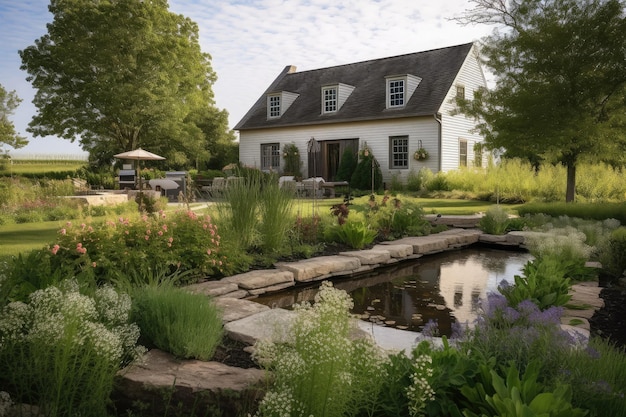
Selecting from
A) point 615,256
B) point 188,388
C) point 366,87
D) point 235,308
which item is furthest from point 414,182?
point 188,388

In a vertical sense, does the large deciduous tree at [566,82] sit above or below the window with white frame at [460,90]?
below

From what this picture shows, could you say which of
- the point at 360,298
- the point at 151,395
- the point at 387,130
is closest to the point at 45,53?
the point at 387,130

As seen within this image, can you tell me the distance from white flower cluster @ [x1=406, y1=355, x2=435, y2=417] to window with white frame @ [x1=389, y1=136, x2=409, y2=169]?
18.1 meters

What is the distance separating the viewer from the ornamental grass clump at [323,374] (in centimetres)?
185

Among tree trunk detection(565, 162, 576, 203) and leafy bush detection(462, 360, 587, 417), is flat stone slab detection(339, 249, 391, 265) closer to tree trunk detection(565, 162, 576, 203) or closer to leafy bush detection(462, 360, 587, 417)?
leafy bush detection(462, 360, 587, 417)

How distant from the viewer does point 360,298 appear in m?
4.91

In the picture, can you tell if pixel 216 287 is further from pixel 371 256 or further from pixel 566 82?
pixel 566 82

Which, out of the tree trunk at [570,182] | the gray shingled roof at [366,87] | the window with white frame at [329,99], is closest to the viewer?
the tree trunk at [570,182]

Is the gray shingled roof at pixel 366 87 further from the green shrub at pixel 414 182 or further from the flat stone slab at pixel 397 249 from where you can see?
the flat stone slab at pixel 397 249

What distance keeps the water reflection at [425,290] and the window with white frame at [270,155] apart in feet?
54.8

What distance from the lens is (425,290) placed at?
5.21 meters

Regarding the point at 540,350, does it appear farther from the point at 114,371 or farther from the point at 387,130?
the point at 387,130

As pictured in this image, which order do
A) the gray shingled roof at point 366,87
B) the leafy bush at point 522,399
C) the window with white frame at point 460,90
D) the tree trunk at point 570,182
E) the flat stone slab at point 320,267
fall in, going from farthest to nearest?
the window with white frame at point 460,90 → the gray shingled roof at point 366,87 → the tree trunk at point 570,182 → the flat stone slab at point 320,267 → the leafy bush at point 522,399

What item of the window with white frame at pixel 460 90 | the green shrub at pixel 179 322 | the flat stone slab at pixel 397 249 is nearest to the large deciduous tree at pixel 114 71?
the window with white frame at pixel 460 90
